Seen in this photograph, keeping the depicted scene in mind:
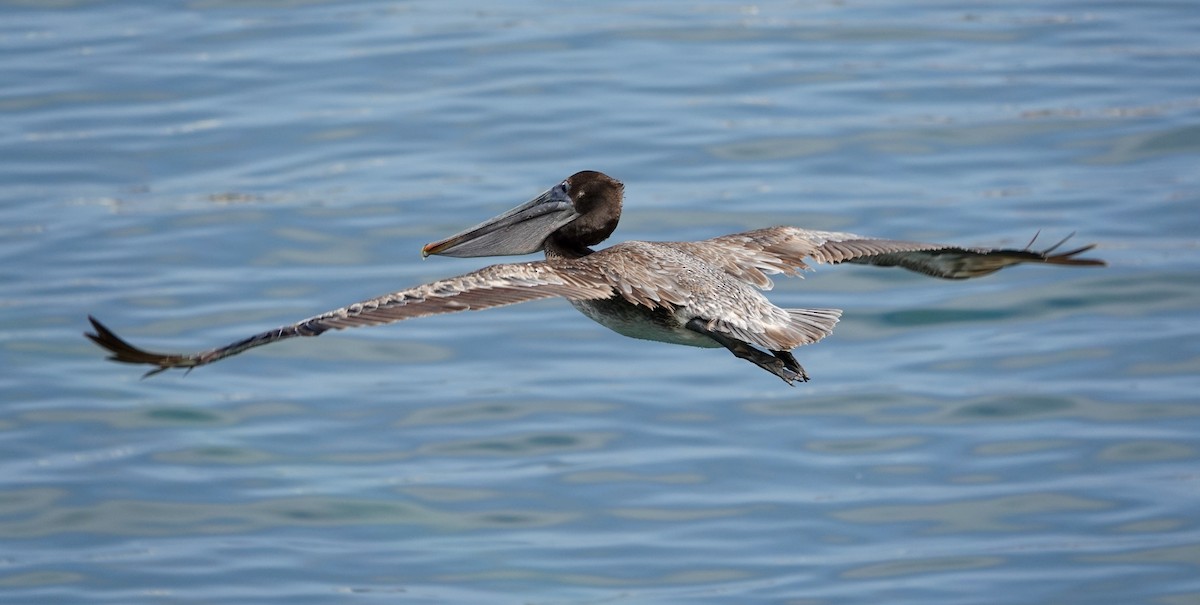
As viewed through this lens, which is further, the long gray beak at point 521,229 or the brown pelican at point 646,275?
the long gray beak at point 521,229

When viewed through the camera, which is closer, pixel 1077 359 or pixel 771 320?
pixel 771 320

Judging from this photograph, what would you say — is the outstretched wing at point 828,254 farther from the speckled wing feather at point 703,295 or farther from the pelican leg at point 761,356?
the pelican leg at point 761,356

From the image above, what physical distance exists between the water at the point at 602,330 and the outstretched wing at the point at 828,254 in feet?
8.22

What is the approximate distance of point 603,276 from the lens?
757 centimetres

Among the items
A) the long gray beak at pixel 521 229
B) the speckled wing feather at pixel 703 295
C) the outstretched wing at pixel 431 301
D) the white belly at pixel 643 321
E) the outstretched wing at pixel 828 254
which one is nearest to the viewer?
the outstretched wing at pixel 431 301

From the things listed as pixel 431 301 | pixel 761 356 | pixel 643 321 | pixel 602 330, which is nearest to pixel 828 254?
pixel 761 356

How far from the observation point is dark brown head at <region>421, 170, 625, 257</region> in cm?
836

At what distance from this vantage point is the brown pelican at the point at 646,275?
6875mm

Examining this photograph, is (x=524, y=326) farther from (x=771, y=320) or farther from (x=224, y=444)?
(x=771, y=320)

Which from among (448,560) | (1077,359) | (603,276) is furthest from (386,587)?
(1077,359)

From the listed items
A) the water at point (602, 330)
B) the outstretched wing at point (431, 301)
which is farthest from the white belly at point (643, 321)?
the water at point (602, 330)

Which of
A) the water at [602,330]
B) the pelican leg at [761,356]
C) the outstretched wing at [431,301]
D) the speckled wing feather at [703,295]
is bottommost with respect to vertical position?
the water at [602,330]

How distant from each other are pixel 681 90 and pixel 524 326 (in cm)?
483

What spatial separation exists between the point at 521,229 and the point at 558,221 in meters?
0.18
